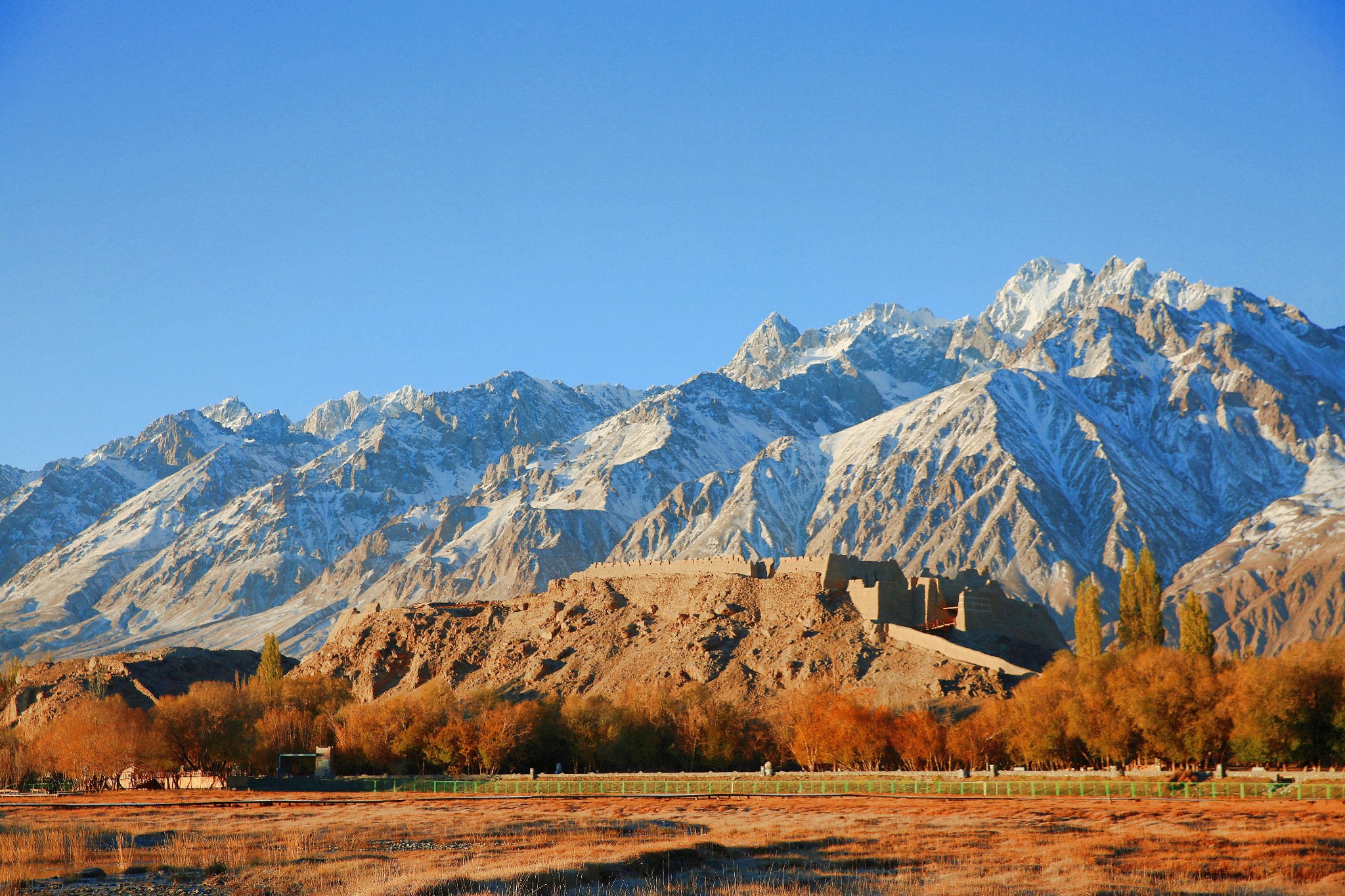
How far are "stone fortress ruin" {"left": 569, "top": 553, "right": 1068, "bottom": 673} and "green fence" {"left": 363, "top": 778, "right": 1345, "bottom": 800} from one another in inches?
1177

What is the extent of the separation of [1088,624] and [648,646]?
120 feet

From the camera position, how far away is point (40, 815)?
6562cm

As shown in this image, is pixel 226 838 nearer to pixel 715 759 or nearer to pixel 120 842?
pixel 120 842

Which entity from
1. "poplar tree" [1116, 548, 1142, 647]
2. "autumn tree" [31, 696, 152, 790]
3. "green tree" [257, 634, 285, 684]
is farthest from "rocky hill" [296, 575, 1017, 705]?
"autumn tree" [31, 696, 152, 790]

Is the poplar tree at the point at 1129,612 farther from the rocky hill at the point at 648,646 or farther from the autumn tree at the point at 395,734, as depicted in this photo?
the autumn tree at the point at 395,734

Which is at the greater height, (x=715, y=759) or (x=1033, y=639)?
(x=1033, y=639)

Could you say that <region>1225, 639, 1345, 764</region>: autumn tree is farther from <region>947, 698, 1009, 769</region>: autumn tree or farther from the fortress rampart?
the fortress rampart

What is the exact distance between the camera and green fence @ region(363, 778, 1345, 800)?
205 feet

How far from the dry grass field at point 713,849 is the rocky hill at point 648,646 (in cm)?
4216

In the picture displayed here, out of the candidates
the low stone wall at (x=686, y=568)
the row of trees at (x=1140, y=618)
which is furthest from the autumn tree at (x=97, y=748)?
the row of trees at (x=1140, y=618)

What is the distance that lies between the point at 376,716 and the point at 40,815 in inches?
1441

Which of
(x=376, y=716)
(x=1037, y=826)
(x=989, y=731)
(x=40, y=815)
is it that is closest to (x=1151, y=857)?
(x=1037, y=826)

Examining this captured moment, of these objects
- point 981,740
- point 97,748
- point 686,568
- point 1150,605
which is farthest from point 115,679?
point 1150,605

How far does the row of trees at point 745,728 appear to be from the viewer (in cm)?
7250
